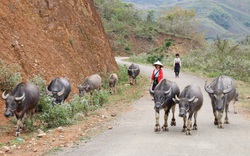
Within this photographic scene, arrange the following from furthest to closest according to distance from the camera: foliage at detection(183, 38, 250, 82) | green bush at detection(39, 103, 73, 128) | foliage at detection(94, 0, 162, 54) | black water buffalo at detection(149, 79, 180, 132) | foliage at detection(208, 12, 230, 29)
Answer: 1. foliage at detection(208, 12, 230, 29)
2. foliage at detection(94, 0, 162, 54)
3. foliage at detection(183, 38, 250, 82)
4. green bush at detection(39, 103, 73, 128)
5. black water buffalo at detection(149, 79, 180, 132)

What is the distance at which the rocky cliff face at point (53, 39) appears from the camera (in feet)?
55.8

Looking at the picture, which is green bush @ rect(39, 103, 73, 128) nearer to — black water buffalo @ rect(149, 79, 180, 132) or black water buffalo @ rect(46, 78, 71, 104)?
black water buffalo @ rect(46, 78, 71, 104)

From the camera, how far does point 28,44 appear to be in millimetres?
17828

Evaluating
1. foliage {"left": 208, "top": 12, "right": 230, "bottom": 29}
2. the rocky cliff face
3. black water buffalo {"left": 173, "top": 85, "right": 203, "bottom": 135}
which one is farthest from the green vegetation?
foliage {"left": 208, "top": 12, "right": 230, "bottom": 29}

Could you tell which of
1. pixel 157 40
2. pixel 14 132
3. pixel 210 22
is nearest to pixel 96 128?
pixel 14 132

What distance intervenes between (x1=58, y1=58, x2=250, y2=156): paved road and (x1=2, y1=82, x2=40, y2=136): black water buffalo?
2.81m

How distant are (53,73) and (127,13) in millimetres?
69326

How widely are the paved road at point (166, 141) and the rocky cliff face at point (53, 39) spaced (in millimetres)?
5808

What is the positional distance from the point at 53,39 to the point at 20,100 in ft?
29.8

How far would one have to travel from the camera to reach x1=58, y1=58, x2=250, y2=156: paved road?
9.46 meters

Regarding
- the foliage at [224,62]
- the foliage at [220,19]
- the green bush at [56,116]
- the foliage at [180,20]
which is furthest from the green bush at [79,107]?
the foliage at [220,19]

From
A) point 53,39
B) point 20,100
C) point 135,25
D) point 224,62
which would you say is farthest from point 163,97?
point 135,25

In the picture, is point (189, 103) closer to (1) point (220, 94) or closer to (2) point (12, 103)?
(1) point (220, 94)

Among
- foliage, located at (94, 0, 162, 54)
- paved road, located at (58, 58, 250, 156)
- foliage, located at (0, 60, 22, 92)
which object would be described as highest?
foliage, located at (94, 0, 162, 54)
